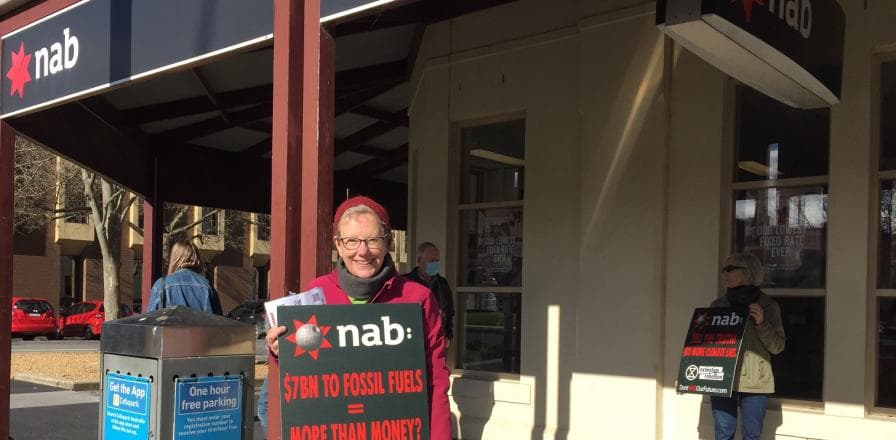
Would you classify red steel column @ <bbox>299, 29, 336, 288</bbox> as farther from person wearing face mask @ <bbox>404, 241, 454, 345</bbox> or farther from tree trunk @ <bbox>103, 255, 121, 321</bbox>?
tree trunk @ <bbox>103, 255, 121, 321</bbox>

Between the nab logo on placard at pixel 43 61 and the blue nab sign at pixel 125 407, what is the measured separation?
2.67m

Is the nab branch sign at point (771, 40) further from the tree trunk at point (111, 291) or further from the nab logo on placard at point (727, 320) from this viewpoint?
the tree trunk at point (111, 291)

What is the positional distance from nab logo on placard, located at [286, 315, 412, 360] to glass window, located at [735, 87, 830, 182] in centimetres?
393

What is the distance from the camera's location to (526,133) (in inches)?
294

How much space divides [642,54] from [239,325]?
4.01 metres

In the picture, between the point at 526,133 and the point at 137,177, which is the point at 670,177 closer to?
the point at 526,133

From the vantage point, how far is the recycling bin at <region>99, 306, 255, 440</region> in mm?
3607

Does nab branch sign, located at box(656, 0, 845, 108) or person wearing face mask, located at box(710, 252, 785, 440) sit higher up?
nab branch sign, located at box(656, 0, 845, 108)

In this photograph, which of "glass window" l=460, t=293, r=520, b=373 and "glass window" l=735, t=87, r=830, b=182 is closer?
"glass window" l=735, t=87, r=830, b=182

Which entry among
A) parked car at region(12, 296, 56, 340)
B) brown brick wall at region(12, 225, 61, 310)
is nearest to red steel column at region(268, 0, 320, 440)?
parked car at region(12, 296, 56, 340)

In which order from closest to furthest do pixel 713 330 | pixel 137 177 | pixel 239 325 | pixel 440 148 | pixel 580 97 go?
1. pixel 239 325
2. pixel 713 330
3. pixel 580 97
4. pixel 440 148
5. pixel 137 177

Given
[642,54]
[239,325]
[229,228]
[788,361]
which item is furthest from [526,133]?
[229,228]

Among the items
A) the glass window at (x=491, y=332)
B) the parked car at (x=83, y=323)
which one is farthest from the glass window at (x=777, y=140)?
the parked car at (x=83, y=323)

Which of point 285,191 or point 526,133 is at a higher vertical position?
point 526,133
